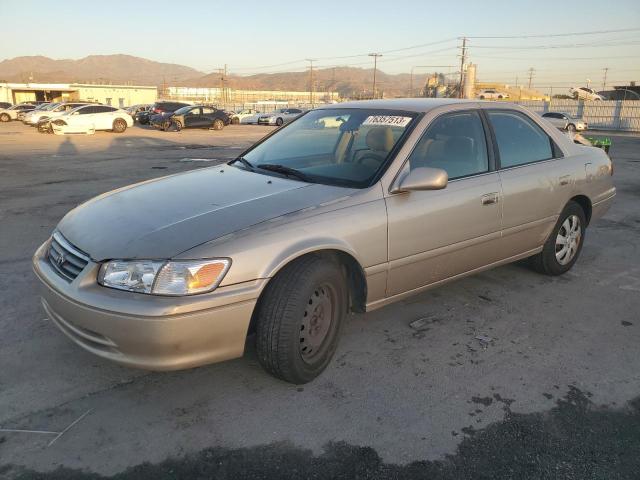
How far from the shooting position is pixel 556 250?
15.2 feet

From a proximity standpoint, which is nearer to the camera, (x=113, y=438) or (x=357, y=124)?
(x=113, y=438)

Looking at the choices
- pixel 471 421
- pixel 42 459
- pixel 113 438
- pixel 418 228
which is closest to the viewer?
pixel 42 459

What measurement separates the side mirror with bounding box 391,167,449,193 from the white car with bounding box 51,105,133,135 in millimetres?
23851

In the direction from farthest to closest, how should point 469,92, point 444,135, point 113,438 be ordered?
point 469,92 → point 444,135 → point 113,438

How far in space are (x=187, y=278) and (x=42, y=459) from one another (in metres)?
1.04

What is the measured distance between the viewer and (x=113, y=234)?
2734 mm

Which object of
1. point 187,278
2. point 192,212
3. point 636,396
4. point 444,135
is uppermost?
point 444,135

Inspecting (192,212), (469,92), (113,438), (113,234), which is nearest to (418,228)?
(192,212)

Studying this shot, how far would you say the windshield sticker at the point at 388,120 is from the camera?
11.6 feet

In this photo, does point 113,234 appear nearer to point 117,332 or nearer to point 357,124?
point 117,332

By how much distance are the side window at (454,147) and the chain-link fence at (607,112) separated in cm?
3488

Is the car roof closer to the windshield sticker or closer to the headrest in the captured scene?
the windshield sticker

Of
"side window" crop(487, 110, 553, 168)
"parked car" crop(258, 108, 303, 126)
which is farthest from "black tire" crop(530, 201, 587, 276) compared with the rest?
"parked car" crop(258, 108, 303, 126)

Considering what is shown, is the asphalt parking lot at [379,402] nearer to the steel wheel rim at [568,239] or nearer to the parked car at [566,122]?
the steel wheel rim at [568,239]
